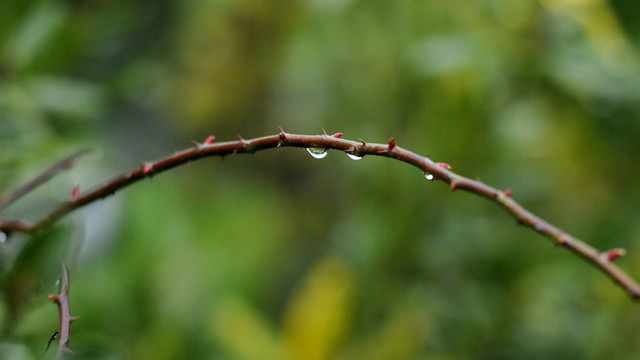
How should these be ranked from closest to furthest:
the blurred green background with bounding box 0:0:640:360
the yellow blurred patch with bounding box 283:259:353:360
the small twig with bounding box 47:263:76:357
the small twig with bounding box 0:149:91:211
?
the small twig with bounding box 47:263:76:357
the small twig with bounding box 0:149:91:211
the blurred green background with bounding box 0:0:640:360
the yellow blurred patch with bounding box 283:259:353:360

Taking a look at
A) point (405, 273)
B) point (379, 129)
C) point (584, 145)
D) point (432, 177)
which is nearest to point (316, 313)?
point (405, 273)

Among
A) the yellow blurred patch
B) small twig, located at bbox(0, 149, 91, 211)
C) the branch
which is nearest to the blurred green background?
the yellow blurred patch

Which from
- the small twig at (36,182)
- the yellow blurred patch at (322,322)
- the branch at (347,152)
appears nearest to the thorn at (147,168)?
the branch at (347,152)

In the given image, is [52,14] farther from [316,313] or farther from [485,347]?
[485,347]

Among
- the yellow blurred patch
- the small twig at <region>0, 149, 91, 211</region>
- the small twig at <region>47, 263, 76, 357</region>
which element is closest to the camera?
the small twig at <region>47, 263, 76, 357</region>

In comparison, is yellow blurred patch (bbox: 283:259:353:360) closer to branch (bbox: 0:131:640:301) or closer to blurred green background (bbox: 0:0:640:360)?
blurred green background (bbox: 0:0:640:360)

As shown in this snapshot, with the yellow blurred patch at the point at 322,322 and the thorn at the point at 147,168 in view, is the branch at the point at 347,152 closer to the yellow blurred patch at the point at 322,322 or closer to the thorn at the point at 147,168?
the thorn at the point at 147,168

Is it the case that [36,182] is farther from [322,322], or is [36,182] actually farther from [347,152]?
[322,322]

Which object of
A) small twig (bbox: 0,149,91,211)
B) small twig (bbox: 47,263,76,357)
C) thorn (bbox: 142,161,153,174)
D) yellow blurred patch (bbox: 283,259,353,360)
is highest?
yellow blurred patch (bbox: 283,259,353,360)

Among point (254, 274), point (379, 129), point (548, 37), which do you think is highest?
point (548, 37)
